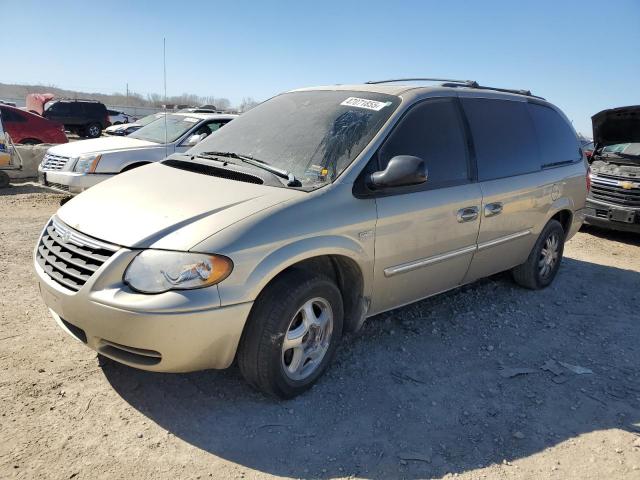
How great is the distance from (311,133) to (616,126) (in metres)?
6.94

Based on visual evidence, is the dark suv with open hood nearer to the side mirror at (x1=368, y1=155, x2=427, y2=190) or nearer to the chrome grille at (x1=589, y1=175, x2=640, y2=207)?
the chrome grille at (x1=589, y1=175, x2=640, y2=207)

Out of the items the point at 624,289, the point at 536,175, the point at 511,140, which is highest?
the point at 511,140

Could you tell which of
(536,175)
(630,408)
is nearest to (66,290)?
(630,408)

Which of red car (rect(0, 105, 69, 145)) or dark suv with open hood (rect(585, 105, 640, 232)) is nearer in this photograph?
dark suv with open hood (rect(585, 105, 640, 232))

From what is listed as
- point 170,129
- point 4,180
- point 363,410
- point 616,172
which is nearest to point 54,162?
point 170,129

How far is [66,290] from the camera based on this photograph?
269cm

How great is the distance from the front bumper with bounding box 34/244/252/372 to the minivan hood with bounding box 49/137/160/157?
18.1 ft

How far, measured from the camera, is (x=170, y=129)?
27.6 feet

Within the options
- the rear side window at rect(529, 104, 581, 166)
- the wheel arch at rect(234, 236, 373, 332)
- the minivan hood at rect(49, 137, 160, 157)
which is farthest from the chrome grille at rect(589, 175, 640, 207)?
the minivan hood at rect(49, 137, 160, 157)

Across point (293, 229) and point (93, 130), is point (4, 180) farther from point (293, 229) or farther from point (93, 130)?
point (93, 130)

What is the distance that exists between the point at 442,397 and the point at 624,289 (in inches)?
137

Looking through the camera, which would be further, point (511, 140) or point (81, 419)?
point (511, 140)

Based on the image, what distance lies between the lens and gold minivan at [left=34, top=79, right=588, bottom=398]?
8.35 feet

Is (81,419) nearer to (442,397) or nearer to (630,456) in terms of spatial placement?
(442,397)
